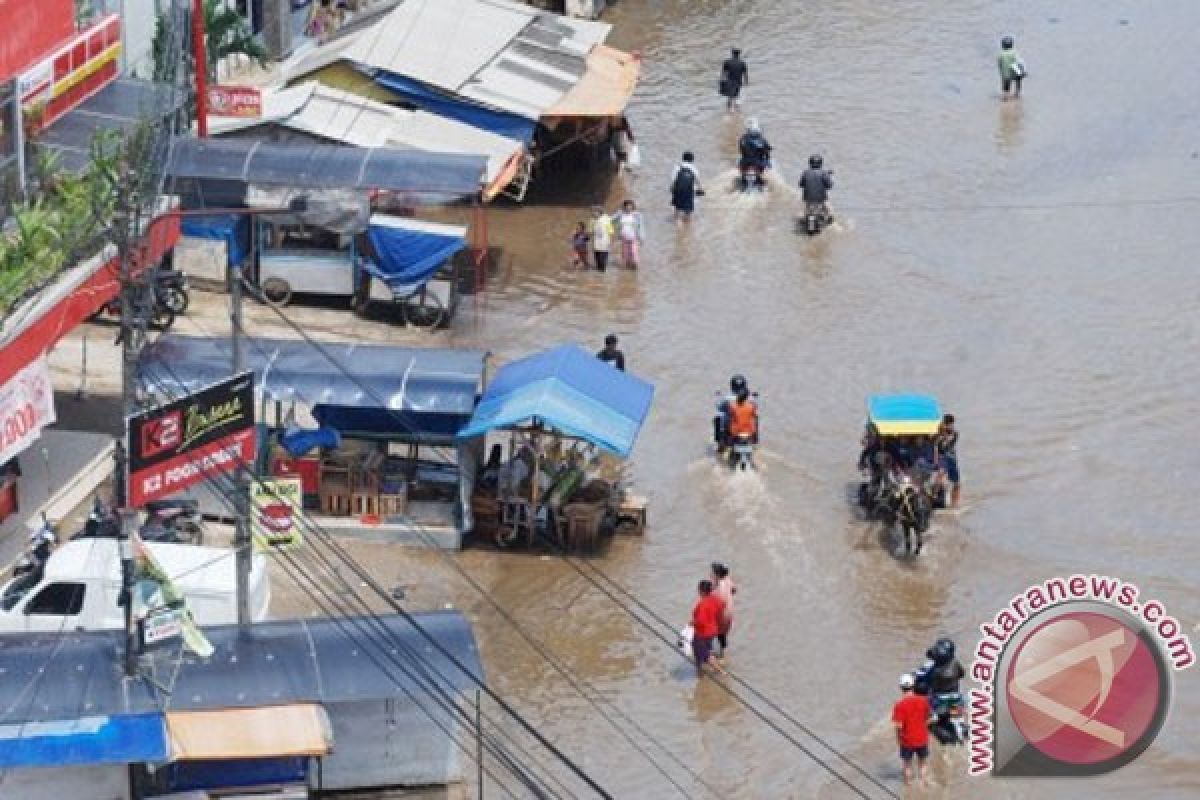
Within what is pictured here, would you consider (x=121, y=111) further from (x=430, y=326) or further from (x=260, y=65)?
(x=260, y=65)

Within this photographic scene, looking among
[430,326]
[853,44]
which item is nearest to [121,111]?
[430,326]

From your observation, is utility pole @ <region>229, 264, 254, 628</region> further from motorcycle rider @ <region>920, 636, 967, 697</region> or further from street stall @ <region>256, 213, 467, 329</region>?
street stall @ <region>256, 213, 467, 329</region>

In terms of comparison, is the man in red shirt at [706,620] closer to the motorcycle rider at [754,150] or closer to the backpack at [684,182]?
the backpack at [684,182]

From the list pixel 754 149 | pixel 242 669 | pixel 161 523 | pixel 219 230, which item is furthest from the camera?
pixel 754 149

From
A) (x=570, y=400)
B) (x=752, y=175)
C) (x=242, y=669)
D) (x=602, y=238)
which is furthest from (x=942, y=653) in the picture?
(x=752, y=175)

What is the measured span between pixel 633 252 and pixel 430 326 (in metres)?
3.98

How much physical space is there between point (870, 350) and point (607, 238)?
182 inches

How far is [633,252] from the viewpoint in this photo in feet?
125

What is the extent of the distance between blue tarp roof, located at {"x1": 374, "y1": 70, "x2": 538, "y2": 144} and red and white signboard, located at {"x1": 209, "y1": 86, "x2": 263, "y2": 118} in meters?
3.60

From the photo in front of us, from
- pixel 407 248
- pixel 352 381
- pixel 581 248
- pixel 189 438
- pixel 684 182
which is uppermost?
pixel 684 182

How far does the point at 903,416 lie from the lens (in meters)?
29.7

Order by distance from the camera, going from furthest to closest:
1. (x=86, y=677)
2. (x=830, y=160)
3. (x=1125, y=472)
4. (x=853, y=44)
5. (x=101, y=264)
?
(x=853, y=44) < (x=830, y=160) < (x=1125, y=472) < (x=101, y=264) < (x=86, y=677)

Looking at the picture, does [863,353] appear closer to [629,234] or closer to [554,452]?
[629,234]

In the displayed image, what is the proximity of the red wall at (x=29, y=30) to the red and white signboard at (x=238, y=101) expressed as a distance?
5079 mm
